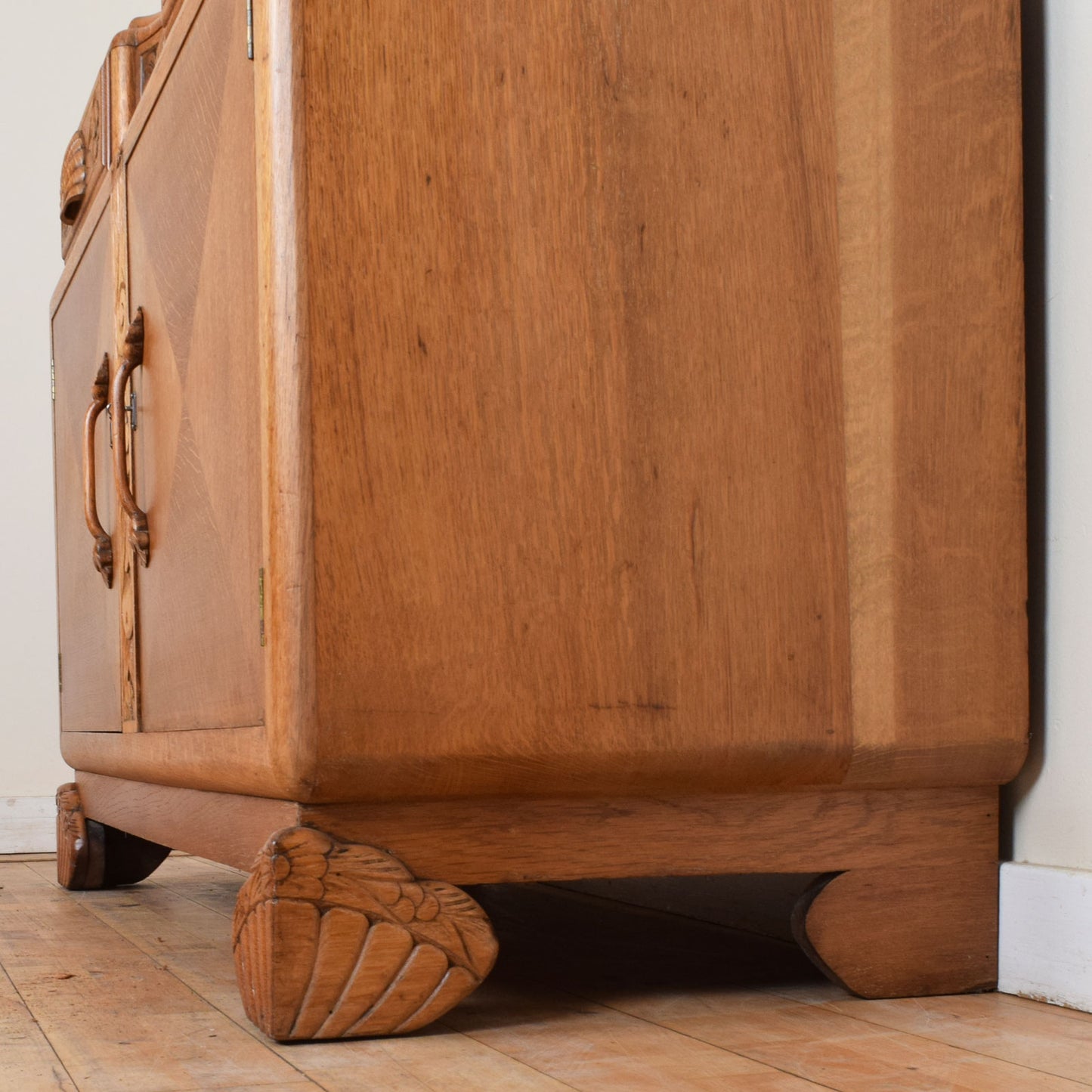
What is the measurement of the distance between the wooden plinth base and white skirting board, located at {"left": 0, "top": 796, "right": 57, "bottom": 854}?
1551 millimetres

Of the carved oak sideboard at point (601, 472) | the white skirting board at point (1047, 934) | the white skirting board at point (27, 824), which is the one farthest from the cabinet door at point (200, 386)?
the white skirting board at point (27, 824)

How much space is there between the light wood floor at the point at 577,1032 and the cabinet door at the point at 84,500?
1.40ft

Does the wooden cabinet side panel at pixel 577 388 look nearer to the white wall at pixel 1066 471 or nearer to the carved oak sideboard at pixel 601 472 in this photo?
the carved oak sideboard at pixel 601 472

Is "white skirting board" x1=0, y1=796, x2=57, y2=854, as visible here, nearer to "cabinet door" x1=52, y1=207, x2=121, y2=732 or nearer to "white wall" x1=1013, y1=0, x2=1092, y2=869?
"cabinet door" x1=52, y1=207, x2=121, y2=732

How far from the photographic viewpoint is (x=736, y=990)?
3.73 feet

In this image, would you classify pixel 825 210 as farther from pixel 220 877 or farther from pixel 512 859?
pixel 220 877

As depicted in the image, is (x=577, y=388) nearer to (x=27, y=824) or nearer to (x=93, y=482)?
(x=93, y=482)

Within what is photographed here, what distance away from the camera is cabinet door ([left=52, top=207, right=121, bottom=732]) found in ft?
5.71

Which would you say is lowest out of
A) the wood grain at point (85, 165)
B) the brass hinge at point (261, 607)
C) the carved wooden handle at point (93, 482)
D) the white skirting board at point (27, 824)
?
the white skirting board at point (27, 824)

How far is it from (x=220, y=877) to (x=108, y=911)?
43 cm

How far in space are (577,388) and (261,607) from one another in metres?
0.27

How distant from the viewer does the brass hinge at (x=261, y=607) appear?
100cm

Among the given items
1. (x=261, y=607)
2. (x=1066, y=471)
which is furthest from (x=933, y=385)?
(x=261, y=607)

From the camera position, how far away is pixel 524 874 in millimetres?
1012
